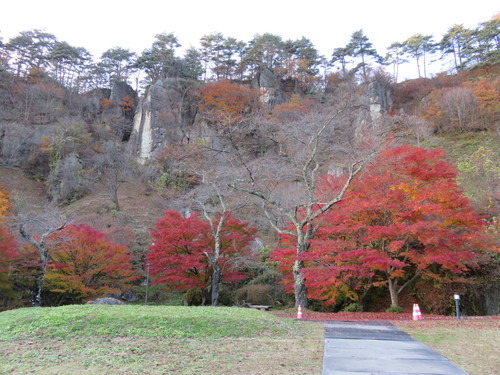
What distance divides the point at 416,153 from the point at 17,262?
1736cm

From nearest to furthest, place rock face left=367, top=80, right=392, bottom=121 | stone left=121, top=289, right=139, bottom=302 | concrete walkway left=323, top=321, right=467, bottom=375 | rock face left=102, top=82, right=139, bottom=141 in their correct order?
concrete walkway left=323, top=321, right=467, bottom=375 < stone left=121, top=289, right=139, bottom=302 < rock face left=367, top=80, right=392, bottom=121 < rock face left=102, top=82, right=139, bottom=141

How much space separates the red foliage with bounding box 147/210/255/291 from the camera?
15.6 m

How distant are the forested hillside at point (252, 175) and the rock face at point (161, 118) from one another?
18 centimetres

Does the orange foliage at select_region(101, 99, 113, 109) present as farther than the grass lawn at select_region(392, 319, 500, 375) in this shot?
→ Yes

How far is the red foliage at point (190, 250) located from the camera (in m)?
15.6

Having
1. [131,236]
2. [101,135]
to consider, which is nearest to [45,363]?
[131,236]

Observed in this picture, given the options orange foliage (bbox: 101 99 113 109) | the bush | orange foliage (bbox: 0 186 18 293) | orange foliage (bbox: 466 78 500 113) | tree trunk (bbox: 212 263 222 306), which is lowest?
the bush

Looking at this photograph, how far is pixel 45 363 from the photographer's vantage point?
4836 mm

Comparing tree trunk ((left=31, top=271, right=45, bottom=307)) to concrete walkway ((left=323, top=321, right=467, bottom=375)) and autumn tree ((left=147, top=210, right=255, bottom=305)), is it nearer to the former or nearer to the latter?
autumn tree ((left=147, top=210, right=255, bottom=305))

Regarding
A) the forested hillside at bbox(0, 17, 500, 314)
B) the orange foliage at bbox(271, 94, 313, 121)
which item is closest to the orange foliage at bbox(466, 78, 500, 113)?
the forested hillside at bbox(0, 17, 500, 314)

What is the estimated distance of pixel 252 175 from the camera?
640 inches

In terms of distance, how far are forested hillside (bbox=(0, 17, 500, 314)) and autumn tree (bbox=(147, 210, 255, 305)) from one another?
0.11 meters

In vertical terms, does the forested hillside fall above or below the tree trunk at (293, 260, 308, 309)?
above

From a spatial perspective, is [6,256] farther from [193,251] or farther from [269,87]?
[269,87]
